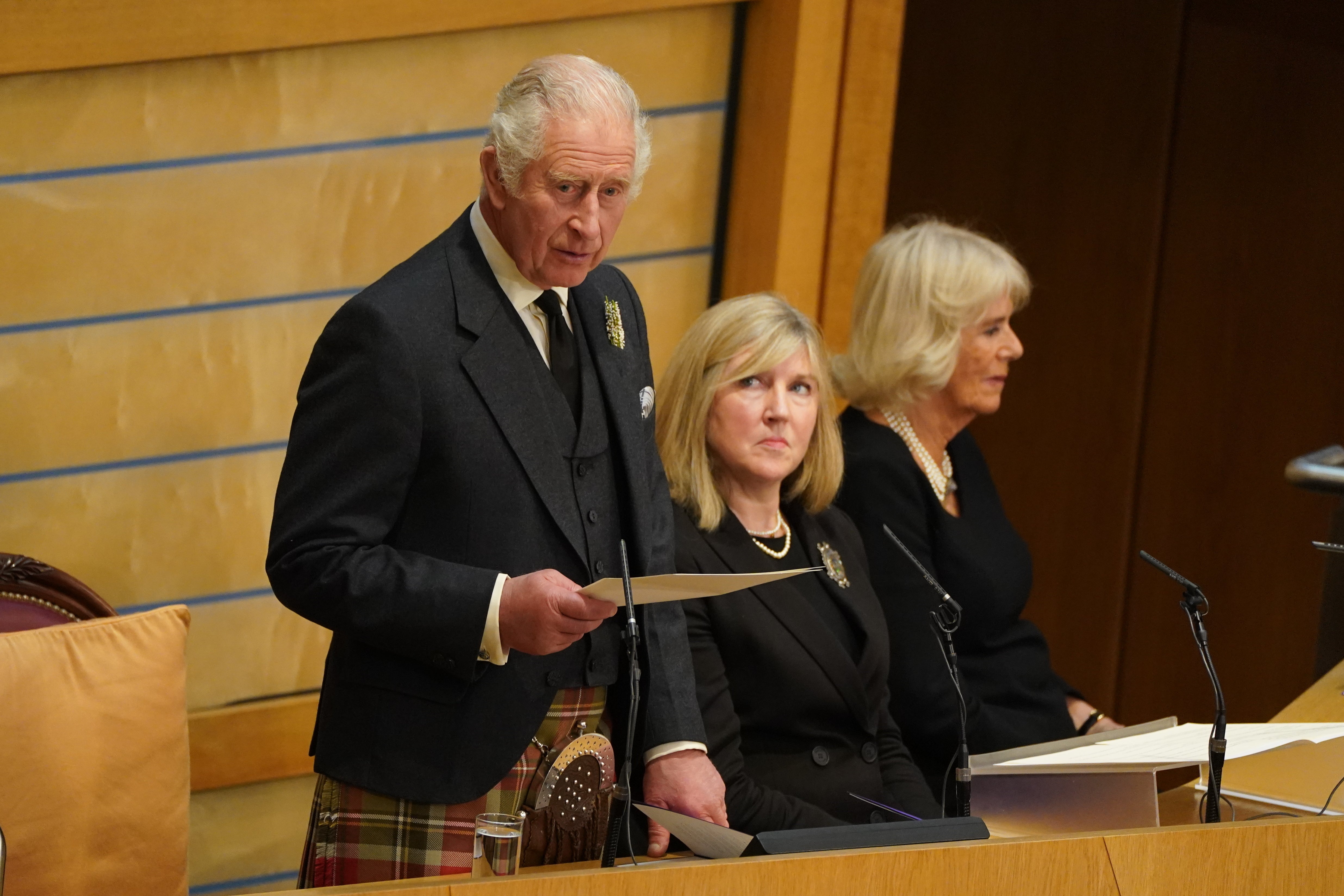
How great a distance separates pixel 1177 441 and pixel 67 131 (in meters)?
Result: 3.88

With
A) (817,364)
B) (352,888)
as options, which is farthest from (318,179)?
(352,888)

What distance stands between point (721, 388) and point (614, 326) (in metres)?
0.46

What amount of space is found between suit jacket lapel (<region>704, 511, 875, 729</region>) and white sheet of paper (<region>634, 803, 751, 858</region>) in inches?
31.2

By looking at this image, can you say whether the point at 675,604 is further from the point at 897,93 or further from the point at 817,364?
the point at 897,93

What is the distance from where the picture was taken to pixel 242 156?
278 cm

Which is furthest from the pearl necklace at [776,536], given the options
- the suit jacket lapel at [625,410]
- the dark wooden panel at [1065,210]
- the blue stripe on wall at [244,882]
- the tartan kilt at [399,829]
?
the dark wooden panel at [1065,210]

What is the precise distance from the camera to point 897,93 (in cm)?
508

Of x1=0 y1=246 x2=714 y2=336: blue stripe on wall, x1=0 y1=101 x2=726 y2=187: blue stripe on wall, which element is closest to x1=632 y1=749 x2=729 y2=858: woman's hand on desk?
x1=0 y1=246 x2=714 y2=336: blue stripe on wall

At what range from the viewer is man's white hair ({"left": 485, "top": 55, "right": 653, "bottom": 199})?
1907 millimetres

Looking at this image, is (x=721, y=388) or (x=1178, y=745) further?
(x=721, y=388)

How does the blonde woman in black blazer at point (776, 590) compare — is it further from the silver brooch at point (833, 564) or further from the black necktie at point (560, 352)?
the black necktie at point (560, 352)

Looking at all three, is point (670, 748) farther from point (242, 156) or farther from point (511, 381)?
point (242, 156)

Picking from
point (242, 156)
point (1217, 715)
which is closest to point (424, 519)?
point (1217, 715)

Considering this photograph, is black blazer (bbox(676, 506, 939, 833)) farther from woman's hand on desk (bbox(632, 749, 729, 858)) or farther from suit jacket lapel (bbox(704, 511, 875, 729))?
woman's hand on desk (bbox(632, 749, 729, 858))
